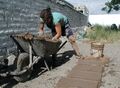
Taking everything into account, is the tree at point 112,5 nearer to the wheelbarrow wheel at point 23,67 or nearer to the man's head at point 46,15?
the man's head at point 46,15

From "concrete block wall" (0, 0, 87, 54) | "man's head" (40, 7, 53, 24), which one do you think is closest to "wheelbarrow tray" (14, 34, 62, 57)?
"man's head" (40, 7, 53, 24)

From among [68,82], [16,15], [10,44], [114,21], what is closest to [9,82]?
[68,82]

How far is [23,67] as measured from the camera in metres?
7.22

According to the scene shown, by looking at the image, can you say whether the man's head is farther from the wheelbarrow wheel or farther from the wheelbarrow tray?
the wheelbarrow wheel

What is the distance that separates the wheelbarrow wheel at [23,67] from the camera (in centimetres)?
693

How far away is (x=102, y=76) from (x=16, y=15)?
4218mm

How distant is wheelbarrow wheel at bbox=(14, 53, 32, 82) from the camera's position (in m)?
6.93

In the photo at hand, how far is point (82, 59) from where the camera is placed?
9953 millimetres

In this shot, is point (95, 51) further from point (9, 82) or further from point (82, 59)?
point (9, 82)

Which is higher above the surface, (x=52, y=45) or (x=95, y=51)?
(x=52, y=45)

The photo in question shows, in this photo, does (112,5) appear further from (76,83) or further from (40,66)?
(76,83)

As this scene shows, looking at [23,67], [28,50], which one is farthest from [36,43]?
[23,67]

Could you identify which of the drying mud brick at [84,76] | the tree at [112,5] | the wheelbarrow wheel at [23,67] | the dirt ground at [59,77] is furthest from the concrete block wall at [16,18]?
the tree at [112,5]

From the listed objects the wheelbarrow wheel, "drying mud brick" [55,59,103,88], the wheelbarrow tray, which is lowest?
"drying mud brick" [55,59,103,88]
